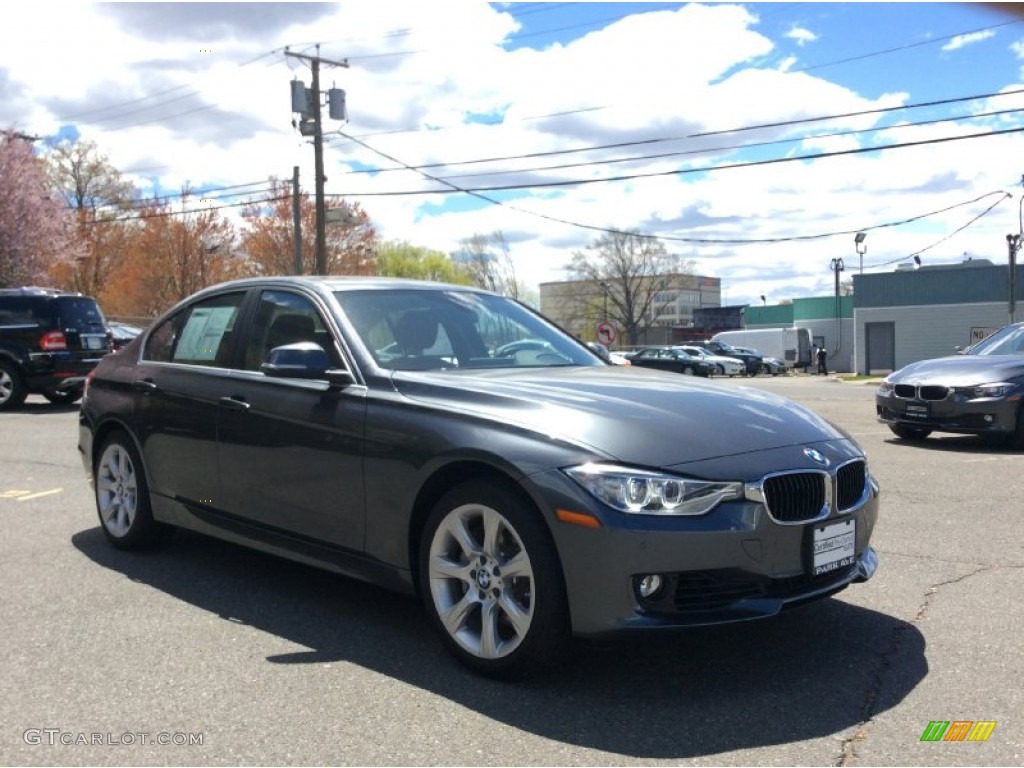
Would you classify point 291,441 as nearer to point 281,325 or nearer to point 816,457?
point 281,325

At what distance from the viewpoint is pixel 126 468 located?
579 cm

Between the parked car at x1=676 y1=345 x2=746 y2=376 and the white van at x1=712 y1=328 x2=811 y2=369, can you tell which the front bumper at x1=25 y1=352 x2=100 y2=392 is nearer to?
the parked car at x1=676 y1=345 x2=746 y2=376

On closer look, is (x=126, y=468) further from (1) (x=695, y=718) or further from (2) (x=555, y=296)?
(2) (x=555, y=296)

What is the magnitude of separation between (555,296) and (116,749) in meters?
98.2

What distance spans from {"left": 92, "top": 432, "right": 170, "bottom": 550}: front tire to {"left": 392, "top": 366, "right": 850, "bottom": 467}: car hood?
7.33ft

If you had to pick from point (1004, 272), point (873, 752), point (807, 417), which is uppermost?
point (1004, 272)

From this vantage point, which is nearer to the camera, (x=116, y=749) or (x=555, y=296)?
(x=116, y=749)

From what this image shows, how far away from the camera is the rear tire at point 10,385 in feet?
48.8

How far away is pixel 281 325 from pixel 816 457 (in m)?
2.71

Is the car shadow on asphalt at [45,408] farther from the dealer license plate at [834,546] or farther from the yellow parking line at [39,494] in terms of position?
the dealer license plate at [834,546]

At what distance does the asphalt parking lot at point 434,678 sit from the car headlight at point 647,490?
0.61m

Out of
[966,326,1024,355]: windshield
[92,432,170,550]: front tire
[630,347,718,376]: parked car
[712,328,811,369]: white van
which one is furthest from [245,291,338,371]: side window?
[712,328,811,369]: white van

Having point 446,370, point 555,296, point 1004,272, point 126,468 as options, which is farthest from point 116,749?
point 555,296

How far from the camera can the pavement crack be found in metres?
3.14
